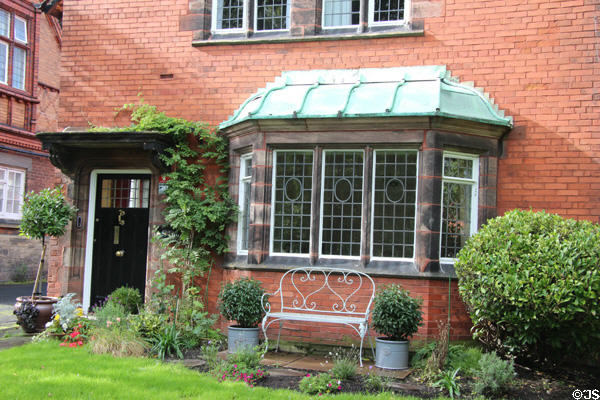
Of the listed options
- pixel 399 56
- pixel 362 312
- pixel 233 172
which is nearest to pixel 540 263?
pixel 362 312

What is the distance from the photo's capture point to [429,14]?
884 cm

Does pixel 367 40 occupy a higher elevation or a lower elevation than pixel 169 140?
higher

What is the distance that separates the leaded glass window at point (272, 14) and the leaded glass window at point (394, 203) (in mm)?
2939

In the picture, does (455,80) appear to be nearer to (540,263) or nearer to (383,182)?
(383,182)

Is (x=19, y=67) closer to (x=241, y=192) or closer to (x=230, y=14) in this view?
(x=230, y=14)

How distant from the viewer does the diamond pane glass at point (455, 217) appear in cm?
823

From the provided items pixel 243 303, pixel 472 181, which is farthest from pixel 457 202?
pixel 243 303

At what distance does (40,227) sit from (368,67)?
224 inches

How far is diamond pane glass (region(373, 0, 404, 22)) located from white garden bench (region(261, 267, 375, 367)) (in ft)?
13.3

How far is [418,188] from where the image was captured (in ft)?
26.3

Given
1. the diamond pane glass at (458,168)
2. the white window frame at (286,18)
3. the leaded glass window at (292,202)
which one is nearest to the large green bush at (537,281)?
the diamond pane glass at (458,168)

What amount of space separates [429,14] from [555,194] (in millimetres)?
3229

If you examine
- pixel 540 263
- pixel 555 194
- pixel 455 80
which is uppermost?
pixel 455 80

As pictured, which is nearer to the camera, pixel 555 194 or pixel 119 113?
pixel 555 194
